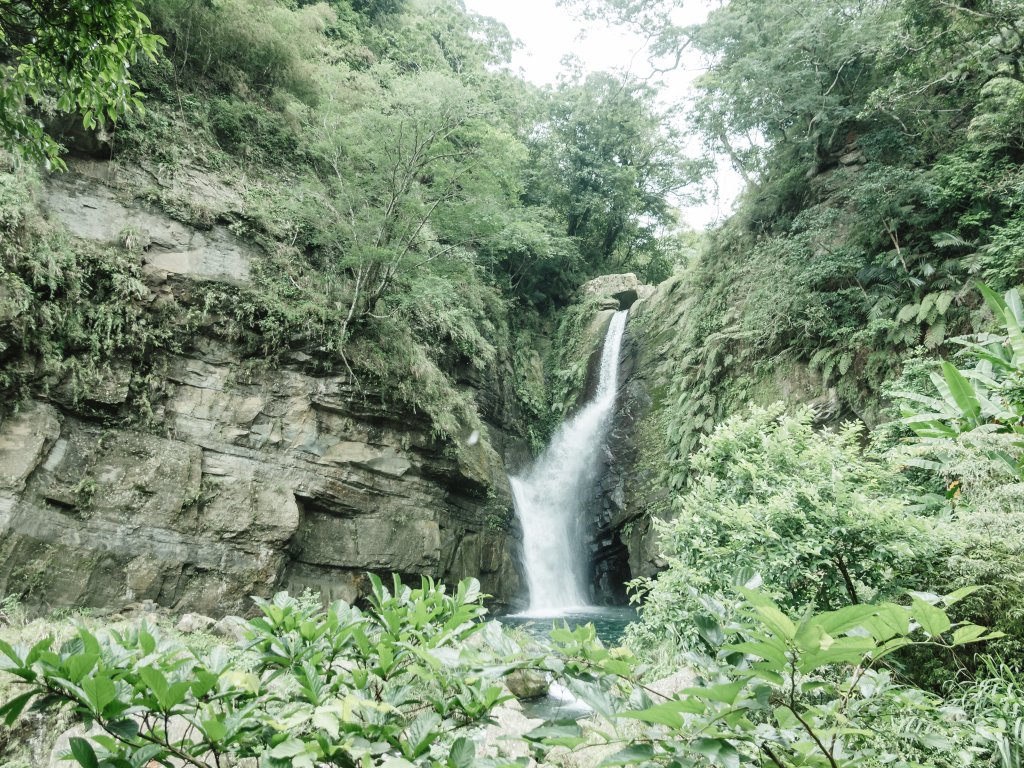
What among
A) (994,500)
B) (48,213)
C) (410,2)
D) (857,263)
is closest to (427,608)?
(994,500)

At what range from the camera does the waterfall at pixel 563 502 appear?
44.6ft

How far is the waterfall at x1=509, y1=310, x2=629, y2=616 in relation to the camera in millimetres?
13602

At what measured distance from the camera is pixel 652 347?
15.8 metres

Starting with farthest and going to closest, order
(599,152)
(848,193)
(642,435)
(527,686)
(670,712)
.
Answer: (599,152) → (642,435) → (848,193) → (527,686) → (670,712)

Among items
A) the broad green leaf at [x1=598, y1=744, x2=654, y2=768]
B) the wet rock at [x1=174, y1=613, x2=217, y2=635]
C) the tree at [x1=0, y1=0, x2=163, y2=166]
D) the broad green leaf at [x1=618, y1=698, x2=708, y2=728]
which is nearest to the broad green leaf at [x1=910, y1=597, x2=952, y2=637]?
the broad green leaf at [x1=618, y1=698, x2=708, y2=728]

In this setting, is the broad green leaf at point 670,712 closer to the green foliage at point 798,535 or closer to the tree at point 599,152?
the green foliage at point 798,535

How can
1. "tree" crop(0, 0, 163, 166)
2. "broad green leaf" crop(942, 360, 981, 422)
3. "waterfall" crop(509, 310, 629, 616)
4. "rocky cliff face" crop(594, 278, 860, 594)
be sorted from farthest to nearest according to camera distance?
"waterfall" crop(509, 310, 629, 616), "rocky cliff face" crop(594, 278, 860, 594), "broad green leaf" crop(942, 360, 981, 422), "tree" crop(0, 0, 163, 166)

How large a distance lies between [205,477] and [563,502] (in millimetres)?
9731

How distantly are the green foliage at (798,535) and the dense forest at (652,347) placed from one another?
0.03 metres

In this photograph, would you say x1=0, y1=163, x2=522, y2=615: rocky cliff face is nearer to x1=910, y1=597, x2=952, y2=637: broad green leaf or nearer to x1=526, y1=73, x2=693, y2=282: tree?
x1=910, y1=597, x2=952, y2=637: broad green leaf

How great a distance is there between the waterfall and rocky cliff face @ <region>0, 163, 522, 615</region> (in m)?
3.20

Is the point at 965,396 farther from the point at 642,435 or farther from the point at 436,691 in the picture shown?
the point at 642,435

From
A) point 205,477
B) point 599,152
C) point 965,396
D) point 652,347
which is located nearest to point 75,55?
point 205,477

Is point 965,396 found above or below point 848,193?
below
